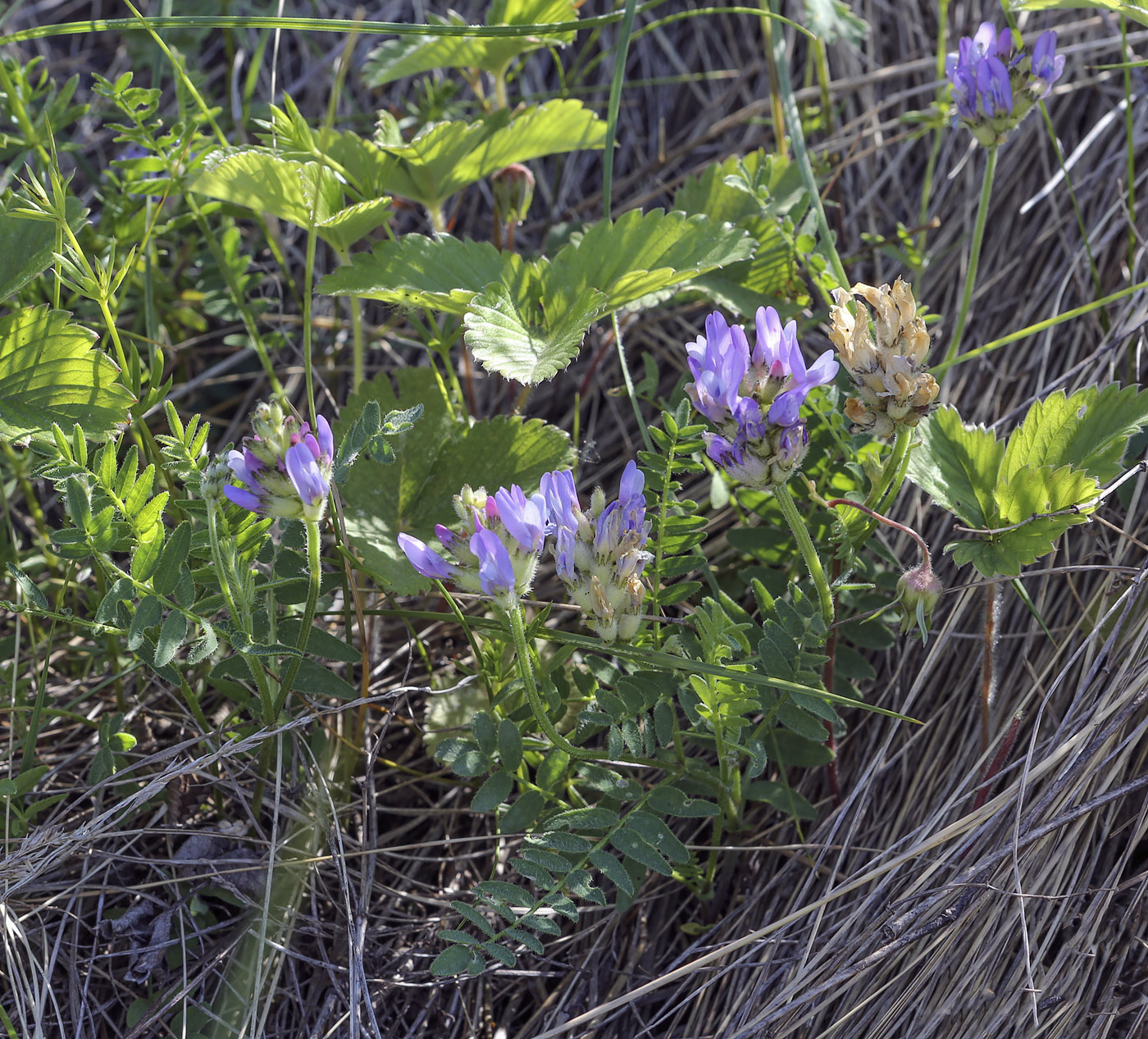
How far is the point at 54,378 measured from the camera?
5.49 feet

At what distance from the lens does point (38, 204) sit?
1629mm

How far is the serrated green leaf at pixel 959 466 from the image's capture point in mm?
1615

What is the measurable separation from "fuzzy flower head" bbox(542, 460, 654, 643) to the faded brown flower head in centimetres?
33

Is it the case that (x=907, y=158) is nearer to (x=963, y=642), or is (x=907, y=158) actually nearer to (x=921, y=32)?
(x=921, y=32)

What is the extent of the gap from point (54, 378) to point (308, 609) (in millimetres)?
616

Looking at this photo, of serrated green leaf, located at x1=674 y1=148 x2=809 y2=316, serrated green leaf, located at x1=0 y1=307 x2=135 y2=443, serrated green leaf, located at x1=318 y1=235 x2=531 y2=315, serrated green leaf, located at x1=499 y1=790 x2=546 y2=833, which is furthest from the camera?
serrated green leaf, located at x1=674 y1=148 x2=809 y2=316

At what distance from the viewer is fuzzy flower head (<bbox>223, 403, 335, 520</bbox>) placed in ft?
4.22

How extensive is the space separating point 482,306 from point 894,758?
101 centimetres

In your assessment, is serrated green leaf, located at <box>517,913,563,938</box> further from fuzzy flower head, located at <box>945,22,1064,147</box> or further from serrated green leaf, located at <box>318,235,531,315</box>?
fuzzy flower head, located at <box>945,22,1064,147</box>

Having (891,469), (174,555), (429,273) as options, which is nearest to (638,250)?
(429,273)

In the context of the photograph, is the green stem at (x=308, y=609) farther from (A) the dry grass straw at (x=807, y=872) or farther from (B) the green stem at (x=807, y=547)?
(B) the green stem at (x=807, y=547)

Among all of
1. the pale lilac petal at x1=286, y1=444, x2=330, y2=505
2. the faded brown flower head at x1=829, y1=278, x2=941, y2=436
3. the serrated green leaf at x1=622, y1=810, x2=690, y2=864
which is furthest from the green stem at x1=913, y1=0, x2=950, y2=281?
the pale lilac petal at x1=286, y1=444, x2=330, y2=505

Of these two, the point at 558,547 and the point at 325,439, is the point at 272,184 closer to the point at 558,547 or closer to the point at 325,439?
the point at 325,439

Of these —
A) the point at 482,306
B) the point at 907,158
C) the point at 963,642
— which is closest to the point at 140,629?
the point at 482,306
